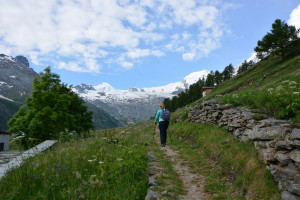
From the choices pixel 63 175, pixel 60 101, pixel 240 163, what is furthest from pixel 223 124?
pixel 60 101

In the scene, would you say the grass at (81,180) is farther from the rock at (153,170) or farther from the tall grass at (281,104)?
the tall grass at (281,104)

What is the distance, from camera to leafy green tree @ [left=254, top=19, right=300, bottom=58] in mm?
48094

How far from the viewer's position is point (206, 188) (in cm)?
630

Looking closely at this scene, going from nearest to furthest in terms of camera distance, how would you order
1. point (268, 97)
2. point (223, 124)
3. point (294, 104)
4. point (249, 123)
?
1. point (294, 104)
2. point (249, 123)
3. point (268, 97)
4. point (223, 124)

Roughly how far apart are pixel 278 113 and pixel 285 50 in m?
50.1

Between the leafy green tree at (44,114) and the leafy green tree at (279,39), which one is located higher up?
the leafy green tree at (279,39)

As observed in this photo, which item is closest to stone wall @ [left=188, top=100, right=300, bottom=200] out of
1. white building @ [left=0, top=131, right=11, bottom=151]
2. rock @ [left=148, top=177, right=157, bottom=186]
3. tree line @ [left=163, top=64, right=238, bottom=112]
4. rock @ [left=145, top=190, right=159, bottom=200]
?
rock @ [left=145, top=190, right=159, bottom=200]

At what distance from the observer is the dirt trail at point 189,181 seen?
582 centimetres

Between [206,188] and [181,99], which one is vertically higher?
[181,99]

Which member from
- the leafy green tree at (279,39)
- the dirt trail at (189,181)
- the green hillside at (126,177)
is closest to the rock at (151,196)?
the green hillside at (126,177)

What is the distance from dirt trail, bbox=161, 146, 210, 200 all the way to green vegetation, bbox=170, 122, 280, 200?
0.72 ft

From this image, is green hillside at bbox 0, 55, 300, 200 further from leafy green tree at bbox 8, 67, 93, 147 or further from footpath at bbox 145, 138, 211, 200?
leafy green tree at bbox 8, 67, 93, 147

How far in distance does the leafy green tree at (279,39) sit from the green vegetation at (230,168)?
47.3 meters

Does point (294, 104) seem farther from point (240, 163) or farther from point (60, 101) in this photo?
point (60, 101)
